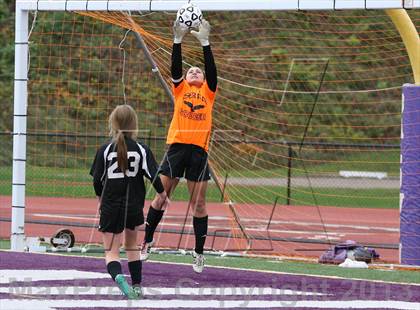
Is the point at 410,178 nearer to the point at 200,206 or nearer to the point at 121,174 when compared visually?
the point at 200,206

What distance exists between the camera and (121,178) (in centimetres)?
927

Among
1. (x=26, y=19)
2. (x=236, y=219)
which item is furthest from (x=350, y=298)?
(x=26, y=19)

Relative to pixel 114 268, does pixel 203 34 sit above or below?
above

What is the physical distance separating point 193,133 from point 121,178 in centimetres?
207

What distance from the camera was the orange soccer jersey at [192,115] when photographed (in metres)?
11.2

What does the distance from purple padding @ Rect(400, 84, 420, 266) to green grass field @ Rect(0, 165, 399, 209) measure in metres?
6.77

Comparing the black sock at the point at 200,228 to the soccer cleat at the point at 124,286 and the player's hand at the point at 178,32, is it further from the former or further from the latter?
the soccer cleat at the point at 124,286

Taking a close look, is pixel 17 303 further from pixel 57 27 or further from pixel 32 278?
pixel 57 27

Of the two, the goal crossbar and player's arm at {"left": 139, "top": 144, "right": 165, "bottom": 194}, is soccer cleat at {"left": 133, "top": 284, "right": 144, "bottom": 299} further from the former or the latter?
the goal crossbar

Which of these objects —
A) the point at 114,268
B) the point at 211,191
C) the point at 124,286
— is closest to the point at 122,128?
the point at 114,268

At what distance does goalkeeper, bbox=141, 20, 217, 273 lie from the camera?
440 inches

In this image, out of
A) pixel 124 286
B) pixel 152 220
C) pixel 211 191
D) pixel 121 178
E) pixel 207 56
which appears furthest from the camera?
pixel 211 191

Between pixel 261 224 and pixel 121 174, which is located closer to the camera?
pixel 121 174

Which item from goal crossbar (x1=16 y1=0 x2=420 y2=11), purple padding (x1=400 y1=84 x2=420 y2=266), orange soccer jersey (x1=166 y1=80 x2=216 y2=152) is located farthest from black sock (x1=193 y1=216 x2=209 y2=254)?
purple padding (x1=400 y1=84 x2=420 y2=266)
